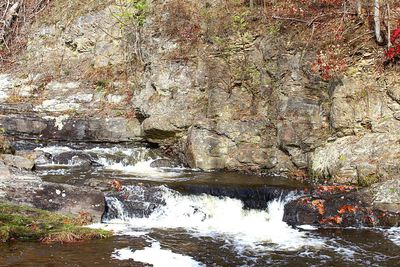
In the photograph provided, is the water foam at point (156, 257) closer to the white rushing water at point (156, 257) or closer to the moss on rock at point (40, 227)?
the white rushing water at point (156, 257)

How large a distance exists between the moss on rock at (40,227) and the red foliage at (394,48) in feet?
30.1

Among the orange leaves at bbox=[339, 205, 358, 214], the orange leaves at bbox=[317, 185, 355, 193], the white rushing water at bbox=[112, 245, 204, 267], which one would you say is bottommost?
the white rushing water at bbox=[112, 245, 204, 267]

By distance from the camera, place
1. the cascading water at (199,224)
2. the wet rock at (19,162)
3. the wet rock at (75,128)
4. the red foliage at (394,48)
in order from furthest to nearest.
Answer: the wet rock at (75,128), the wet rock at (19,162), the red foliage at (394,48), the cascading water at (199,224)

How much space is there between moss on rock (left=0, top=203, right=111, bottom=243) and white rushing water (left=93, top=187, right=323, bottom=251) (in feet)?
2.47

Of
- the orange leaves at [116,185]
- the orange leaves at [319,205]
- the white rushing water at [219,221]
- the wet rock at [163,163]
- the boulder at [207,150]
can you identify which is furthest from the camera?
the wet rock at [163,163]

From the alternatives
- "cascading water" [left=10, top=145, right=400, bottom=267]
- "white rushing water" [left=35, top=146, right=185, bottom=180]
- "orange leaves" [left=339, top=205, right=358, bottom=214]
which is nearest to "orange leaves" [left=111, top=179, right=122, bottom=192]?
"cascading water" [left=10, top=145, right=400, bottom=267]

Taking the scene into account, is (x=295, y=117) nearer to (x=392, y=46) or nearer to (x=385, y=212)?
(x=392, y=46)

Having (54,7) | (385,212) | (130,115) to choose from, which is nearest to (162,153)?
(130,115)

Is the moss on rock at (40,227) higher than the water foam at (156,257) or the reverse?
higher

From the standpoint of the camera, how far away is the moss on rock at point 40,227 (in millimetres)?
7719

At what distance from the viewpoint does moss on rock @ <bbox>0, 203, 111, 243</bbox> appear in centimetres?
772

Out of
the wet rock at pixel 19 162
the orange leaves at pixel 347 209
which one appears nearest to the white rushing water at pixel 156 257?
the orange leaves at pixel 347 209

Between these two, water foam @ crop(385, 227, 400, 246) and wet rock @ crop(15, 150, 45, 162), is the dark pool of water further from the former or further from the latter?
wet rock @ crop(15, 150, 45, 162)

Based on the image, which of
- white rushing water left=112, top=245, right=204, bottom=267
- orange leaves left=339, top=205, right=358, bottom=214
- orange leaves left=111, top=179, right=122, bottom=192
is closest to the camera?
white rushing water left=112, top=245, right=204, bottom=267
